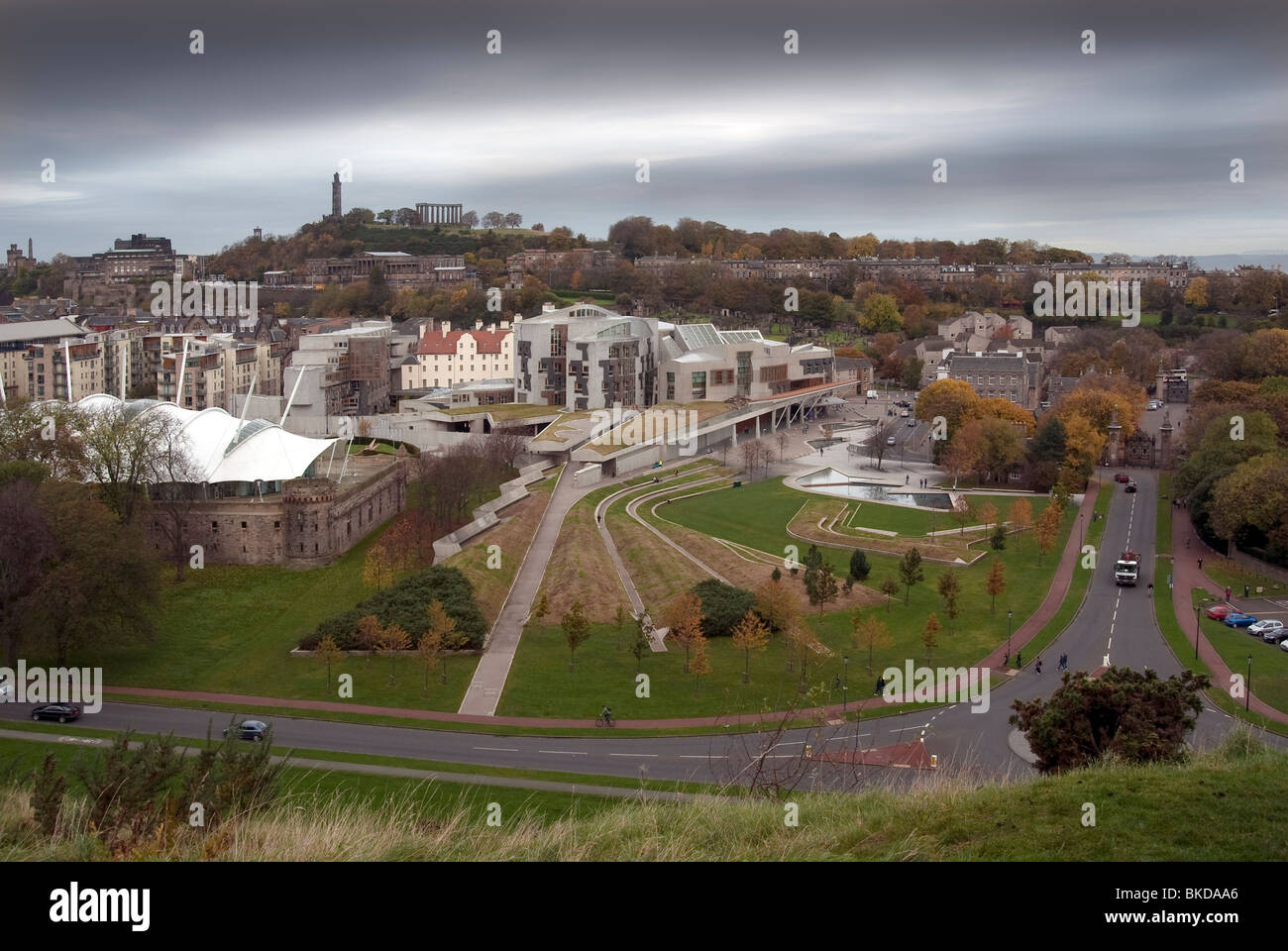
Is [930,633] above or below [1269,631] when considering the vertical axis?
above

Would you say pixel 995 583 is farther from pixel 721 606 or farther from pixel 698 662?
pixel 698 662

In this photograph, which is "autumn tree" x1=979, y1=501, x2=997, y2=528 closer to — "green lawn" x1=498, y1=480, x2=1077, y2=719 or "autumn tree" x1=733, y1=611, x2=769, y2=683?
"green lawn" x1=498, y1=480, x2=1077, y2=719

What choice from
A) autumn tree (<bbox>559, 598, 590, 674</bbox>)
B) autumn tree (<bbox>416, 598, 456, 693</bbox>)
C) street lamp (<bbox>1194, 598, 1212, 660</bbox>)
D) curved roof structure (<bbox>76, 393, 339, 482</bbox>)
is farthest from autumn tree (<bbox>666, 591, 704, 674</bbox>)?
curved roof structure (<bbox>76, 393, 339, 482</bbox>)

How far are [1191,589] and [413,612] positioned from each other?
2297cm

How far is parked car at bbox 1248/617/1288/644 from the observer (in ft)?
96.2

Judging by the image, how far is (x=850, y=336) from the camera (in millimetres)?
100000

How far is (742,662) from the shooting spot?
27406 mm

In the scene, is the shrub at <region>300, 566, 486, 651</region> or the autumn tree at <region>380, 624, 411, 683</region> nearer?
the autumn tree at <region>380, 624, 411, 683</region>

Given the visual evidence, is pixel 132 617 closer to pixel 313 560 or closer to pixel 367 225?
pixel 313 560

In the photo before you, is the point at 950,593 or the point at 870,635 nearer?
the point at 870,635

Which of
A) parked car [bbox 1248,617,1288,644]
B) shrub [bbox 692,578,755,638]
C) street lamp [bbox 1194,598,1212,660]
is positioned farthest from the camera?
parked car [bbox 1248,617,1288,644]

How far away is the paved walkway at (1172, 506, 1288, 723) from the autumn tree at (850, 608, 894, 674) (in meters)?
7.17

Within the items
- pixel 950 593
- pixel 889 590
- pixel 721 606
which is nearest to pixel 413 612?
pixel 721 606
